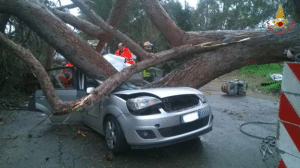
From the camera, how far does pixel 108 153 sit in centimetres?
336

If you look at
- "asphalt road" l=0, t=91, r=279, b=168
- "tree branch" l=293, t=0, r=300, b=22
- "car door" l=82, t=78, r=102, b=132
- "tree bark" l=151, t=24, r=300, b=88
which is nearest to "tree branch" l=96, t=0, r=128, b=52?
"car door" l=82, t=78, r=102, b=132

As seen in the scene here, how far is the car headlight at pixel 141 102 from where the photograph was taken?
3049 mm

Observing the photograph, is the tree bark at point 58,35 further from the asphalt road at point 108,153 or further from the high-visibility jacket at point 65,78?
the high-visibility jacket at point 65,78

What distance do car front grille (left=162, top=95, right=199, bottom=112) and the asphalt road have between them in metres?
0.74

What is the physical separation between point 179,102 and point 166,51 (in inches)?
70.0

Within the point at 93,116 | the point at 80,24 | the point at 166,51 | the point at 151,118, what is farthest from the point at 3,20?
the point at 151,118

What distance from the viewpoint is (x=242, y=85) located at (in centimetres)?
942

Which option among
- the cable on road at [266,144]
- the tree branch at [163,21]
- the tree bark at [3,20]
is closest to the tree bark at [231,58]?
the tree branch at [163,21]

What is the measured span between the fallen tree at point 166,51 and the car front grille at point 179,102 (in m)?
1.02

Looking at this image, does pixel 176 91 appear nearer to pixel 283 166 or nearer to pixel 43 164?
pixel 283 166

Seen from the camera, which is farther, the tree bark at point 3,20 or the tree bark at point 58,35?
the tree bark at point 3,20

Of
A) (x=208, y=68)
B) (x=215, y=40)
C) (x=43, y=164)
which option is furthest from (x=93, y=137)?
(x=215, y=40)

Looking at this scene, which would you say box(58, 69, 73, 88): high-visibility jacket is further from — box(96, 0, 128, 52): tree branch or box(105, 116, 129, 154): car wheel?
box(105, 116, 129, 154): car wheel

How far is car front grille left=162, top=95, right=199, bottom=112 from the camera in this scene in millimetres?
3248
